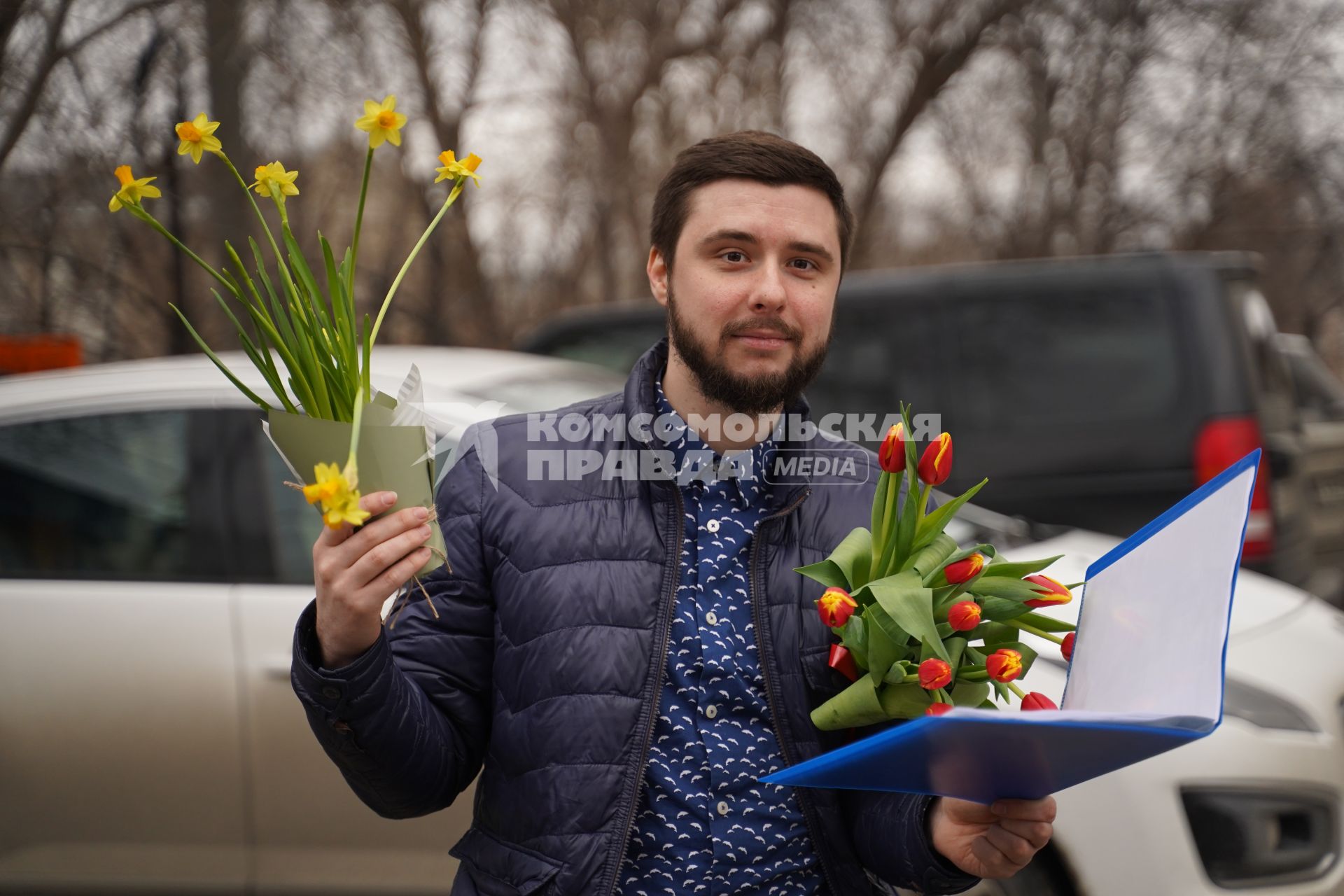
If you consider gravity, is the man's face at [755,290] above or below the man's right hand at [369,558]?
above

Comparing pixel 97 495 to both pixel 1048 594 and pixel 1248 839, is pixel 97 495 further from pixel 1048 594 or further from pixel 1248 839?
pixel 1248 839

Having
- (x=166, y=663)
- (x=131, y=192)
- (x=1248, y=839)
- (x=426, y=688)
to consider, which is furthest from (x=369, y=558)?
(x=1248, y=839)

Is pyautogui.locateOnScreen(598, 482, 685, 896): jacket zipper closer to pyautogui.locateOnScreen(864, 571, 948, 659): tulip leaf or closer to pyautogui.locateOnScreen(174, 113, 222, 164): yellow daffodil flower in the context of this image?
pyautogui.locateOnScreen(864, 571, 948, 659): tulip leaf

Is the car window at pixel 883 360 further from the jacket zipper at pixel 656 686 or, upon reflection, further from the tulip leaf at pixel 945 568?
the tulip leaf at pixel 945 568

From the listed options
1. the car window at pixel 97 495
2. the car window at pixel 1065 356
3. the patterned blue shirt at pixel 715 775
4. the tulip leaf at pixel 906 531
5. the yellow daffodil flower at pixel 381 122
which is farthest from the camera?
the car window at pixel 1065 356

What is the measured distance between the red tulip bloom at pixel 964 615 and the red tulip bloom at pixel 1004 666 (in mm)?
48

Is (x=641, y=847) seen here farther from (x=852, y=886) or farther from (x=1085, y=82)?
(x=1085, y=82)

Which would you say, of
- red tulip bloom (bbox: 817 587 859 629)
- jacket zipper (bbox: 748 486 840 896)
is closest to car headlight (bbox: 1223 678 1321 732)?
jacket zipper (bbox: 748 486 840 896)

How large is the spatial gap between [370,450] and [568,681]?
1.68ft

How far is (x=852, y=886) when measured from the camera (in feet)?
5.37

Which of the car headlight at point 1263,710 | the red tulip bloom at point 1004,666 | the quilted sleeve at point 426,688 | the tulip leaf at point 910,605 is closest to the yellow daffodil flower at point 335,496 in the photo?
the quilted sleeve at point 426,688

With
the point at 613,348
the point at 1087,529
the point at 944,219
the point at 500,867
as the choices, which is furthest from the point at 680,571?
the point at 944,219

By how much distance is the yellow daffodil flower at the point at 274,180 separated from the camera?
143cm

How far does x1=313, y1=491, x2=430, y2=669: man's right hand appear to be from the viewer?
1.27 metres
